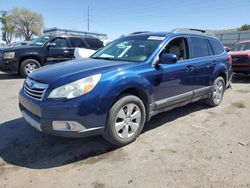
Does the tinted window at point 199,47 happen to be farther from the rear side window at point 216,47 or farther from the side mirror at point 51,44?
the side mirror at point 51,44

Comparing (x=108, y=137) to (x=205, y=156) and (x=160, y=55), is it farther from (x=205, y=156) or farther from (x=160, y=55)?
(x=160, y=55)

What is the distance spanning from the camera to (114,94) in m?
3.51

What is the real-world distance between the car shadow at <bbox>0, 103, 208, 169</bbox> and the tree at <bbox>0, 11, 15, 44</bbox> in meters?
71.9

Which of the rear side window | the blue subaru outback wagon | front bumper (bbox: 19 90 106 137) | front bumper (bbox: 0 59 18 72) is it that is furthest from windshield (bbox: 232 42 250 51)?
front bumper (bbox: 19 90 106 137)

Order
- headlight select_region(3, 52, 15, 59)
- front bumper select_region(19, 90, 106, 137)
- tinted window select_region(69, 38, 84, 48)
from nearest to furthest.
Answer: front bumper select_region(19, 90, 106, 137), headlight select_region(3, 52, 15, 59), tinted window select_region(69, 38, 84, 48)

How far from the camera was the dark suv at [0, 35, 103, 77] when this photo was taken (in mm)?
9859

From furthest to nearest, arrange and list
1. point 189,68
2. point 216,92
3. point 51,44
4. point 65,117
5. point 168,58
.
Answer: point 51,44, point 216,92, point 189,68, point 168,58, point 65,117

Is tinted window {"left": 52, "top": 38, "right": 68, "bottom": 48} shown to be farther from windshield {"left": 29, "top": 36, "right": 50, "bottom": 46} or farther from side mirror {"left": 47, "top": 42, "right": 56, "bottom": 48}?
windshield {"left": 29, "top": 36, "right": 50, "bottom": 46}

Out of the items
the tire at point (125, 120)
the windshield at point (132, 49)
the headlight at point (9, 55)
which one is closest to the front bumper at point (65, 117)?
the tire at point (125, 120)

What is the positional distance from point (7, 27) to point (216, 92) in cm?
7351

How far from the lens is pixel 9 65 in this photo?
986 cm

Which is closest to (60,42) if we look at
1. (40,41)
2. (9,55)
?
(40,41)

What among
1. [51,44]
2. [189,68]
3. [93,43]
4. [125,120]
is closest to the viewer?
[125,120]

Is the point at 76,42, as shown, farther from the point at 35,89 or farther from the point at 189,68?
the point at 35,89
